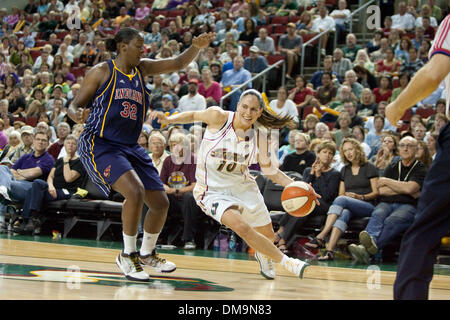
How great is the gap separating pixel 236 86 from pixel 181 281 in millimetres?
8674

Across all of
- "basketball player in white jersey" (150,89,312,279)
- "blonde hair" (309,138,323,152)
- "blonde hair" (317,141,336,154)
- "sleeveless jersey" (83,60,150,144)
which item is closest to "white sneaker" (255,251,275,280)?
"basketball player in white jersey" (150,89,312,279)

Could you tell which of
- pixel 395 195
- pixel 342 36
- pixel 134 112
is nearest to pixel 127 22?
pixel 342 36

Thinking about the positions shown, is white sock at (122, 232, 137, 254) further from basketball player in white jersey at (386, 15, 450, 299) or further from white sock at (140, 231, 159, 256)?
basketball player in white jersey at (386, 15, 450, 299)

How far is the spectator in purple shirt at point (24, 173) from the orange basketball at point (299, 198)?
558cm

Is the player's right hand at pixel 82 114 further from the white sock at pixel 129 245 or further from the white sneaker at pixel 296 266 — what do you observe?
the white sneaker at pixel 296 266

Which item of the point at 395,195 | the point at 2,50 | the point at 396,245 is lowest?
the point at 396,245

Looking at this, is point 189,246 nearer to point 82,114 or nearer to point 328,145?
point 328,145

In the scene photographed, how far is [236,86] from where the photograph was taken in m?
13.1

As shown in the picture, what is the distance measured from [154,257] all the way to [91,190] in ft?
15.9

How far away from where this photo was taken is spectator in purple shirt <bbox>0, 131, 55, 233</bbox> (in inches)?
391

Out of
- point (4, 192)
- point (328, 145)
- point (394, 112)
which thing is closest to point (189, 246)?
point (328, 145)

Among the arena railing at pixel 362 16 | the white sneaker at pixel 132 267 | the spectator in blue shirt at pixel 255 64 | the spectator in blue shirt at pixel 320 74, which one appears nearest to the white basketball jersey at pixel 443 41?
the white sneaker at pixel 132 267

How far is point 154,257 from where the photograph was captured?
5301 mm
